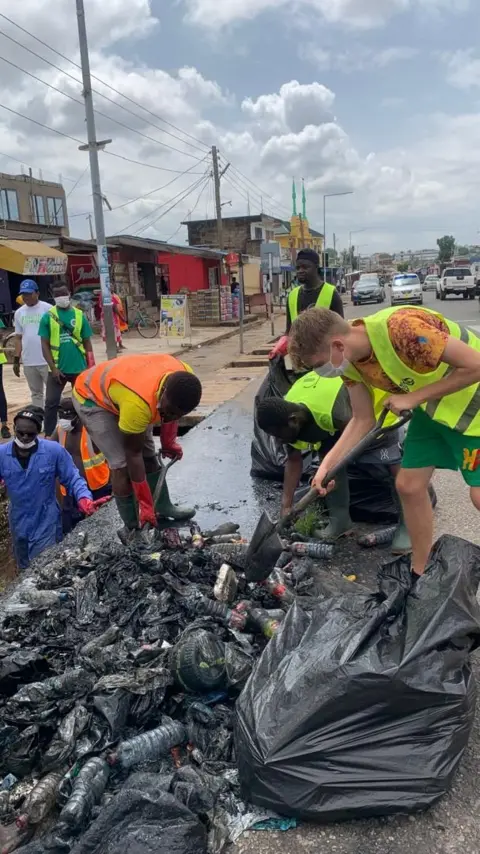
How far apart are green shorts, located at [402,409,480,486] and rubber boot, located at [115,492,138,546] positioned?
190 centimetres

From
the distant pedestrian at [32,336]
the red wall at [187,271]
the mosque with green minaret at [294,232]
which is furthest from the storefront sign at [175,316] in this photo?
the mosque with green minaret at [294,232]

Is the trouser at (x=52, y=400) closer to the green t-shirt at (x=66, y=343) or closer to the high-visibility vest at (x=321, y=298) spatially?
the green t-shirt at (x=66, y=343)

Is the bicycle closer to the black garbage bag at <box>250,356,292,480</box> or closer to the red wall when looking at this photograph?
the red wall

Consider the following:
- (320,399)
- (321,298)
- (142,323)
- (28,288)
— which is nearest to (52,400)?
(28,288)

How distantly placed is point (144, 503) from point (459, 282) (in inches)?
1227

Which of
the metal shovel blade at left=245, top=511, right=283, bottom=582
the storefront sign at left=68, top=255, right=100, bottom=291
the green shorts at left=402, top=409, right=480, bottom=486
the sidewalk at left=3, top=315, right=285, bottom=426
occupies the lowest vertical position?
the sidewalk at left=3, top=315, right=285, bottom=426

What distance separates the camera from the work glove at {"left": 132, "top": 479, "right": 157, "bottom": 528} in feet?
12.5

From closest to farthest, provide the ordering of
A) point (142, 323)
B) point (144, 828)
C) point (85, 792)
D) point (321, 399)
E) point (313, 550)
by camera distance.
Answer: point (144, 828)
point (85, 792)
point (313, 550)
point (321, 399)
point (142, 323)

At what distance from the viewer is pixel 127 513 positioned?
13.3 ft

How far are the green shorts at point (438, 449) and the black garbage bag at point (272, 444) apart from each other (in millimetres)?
2303

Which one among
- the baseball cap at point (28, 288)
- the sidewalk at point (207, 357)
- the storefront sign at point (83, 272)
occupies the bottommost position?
the sidewalk at point (207, 357)

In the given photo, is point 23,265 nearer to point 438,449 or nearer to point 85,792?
point 438,449

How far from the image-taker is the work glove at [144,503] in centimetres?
382

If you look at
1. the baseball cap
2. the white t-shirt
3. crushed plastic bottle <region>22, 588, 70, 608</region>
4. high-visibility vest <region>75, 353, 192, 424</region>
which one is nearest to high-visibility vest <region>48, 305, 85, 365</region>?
the white t-shirt
